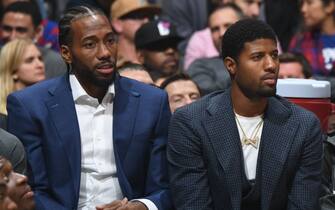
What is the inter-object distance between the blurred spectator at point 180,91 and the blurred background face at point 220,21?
1.33 m

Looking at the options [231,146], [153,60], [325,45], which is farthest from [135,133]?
[325,45]

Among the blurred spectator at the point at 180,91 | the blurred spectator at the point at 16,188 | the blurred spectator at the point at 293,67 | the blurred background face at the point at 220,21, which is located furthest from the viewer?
the blurred background face at the point at 220,21

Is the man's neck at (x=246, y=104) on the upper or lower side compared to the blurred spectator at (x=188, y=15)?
upper

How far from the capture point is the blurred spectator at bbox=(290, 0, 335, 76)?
715 cm

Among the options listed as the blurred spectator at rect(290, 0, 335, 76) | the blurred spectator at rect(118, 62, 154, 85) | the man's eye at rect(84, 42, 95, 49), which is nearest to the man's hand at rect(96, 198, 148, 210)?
the man's eye at rect(84, 42, 95, 49)

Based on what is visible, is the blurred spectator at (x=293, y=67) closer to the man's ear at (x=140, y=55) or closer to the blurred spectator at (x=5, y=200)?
the man's ear at (x=140, y=55)

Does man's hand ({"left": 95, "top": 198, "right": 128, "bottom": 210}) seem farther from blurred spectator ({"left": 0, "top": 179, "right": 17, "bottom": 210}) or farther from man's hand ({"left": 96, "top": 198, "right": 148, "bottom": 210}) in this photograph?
blurred spectator ({"left": 0, "top": 179, "right": 17, "bottom": 210})

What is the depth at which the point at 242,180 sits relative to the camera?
14.1ft

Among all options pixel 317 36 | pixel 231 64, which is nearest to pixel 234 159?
pixel 231 64

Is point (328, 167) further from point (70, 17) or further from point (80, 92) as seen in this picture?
point (70, 17)

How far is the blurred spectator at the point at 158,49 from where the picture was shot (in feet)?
21.8

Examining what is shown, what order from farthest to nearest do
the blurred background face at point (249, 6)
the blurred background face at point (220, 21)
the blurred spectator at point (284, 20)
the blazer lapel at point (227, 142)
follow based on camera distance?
the blurred spectator at point (284, 20)
the blurred background face at point (249, 6)
the blurred background face at point (220, 21)
the blazer lapel at point (227, 142)

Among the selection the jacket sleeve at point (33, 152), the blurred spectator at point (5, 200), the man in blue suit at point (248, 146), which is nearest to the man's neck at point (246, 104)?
the man in blue suit at point (248, 146)

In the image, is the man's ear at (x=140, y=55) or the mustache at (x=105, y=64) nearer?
the mustache at (x=105, y=64)
